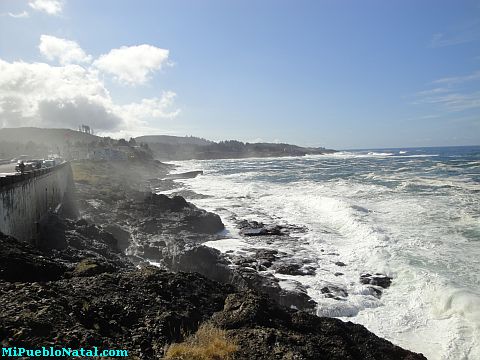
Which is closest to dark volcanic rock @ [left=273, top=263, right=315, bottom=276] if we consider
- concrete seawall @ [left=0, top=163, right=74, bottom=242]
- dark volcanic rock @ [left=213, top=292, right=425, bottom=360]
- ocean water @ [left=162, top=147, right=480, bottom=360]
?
ocean water @ [left=162, top=147, right=480, bottom=360]

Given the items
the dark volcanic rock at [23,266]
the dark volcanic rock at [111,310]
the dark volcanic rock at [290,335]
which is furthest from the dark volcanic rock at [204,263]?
the dark volcanic rock at [23,266]

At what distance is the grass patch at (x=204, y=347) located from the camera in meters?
5.19

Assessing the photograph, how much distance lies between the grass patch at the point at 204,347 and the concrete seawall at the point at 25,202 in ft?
28.6

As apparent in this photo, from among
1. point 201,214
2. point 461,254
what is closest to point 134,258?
point 201,214

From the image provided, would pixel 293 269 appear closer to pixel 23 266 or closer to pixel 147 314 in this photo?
pixel 147 314

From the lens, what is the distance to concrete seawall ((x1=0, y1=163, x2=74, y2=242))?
12.1m

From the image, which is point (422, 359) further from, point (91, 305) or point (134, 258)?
point (134, 258)

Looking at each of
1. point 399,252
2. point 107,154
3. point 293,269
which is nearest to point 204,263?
point 293,269

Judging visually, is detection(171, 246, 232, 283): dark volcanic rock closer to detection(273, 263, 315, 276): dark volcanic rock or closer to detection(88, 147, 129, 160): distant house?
detection(273, 263, 315, 276): dark volcanic rock

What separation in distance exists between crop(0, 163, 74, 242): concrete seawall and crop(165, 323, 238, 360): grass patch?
871 centimetres

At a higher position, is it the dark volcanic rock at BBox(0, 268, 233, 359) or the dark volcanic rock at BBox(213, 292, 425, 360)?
the dark volcanic rock at BBox(0, 268, 233, 359)

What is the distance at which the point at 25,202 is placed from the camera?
49.1 ft

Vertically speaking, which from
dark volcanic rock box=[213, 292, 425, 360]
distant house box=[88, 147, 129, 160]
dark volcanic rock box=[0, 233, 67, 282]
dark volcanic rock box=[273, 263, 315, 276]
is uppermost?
distant house box=[88, 147, 129, 160]

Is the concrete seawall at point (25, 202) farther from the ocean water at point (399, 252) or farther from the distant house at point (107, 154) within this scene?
the distant house at point (107, 154)
